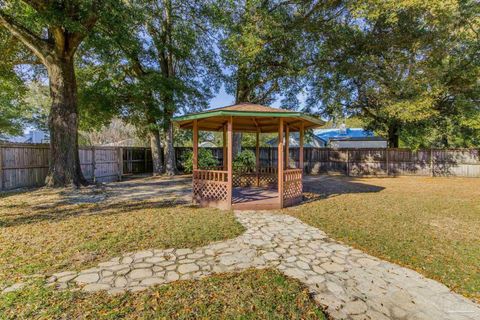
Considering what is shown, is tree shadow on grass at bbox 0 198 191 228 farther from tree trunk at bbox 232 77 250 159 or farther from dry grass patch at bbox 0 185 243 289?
tree trunk at bbox 232 77 250 159

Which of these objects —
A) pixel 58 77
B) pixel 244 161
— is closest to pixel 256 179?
pixel 244 161

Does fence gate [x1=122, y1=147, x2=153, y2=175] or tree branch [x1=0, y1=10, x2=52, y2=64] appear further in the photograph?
fence gate [x1=122, y1=147, x2=153, y2=175]

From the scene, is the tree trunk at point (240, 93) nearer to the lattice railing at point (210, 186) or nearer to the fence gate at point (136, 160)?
the fence gate at point (136, 160)

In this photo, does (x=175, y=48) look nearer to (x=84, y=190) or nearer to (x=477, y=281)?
(x=84, y=190)

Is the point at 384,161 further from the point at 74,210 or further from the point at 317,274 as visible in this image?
the point at 74,210

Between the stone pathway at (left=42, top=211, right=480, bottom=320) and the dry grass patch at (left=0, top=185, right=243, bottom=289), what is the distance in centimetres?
38

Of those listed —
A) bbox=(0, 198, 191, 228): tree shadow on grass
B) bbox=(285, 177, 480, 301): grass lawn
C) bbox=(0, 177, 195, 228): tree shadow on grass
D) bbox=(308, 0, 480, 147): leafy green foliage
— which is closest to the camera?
bbox=(285, 177, 480, 301): grass lawn

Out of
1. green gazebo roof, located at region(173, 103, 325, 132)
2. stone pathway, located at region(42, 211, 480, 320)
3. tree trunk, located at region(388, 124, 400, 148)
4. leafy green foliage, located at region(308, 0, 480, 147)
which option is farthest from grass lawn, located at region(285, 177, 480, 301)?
tree trunk, located at region(388, 124, 400, 148)

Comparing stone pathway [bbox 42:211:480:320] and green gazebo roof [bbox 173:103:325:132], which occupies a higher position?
green gazebo roof [bbox 173:103:325:132]

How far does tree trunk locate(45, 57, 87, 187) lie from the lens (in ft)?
28.6

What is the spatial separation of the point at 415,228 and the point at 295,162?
12.1 m

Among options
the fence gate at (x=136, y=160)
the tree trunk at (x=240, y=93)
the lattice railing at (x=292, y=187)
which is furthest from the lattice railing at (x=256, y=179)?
the fence gate at (x=136, y=160)

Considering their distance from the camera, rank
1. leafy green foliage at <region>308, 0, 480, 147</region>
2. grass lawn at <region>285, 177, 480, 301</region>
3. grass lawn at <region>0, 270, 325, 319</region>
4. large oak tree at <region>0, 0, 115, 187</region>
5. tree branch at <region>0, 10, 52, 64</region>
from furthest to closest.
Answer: leafy green foliage at <region>308, 0, 480, 147</region> → large oak tree at <region>0, 0, 115, 187</region> → tree branch at <region>0, 10, 52, 64</region> → grass lawn at <region>285, 177, 480, 301</region> → grass lawn at <region>0, 270, 325, 319</region>

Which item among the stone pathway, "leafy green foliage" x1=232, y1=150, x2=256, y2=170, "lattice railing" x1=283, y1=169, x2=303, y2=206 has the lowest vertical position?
the stone pathway
